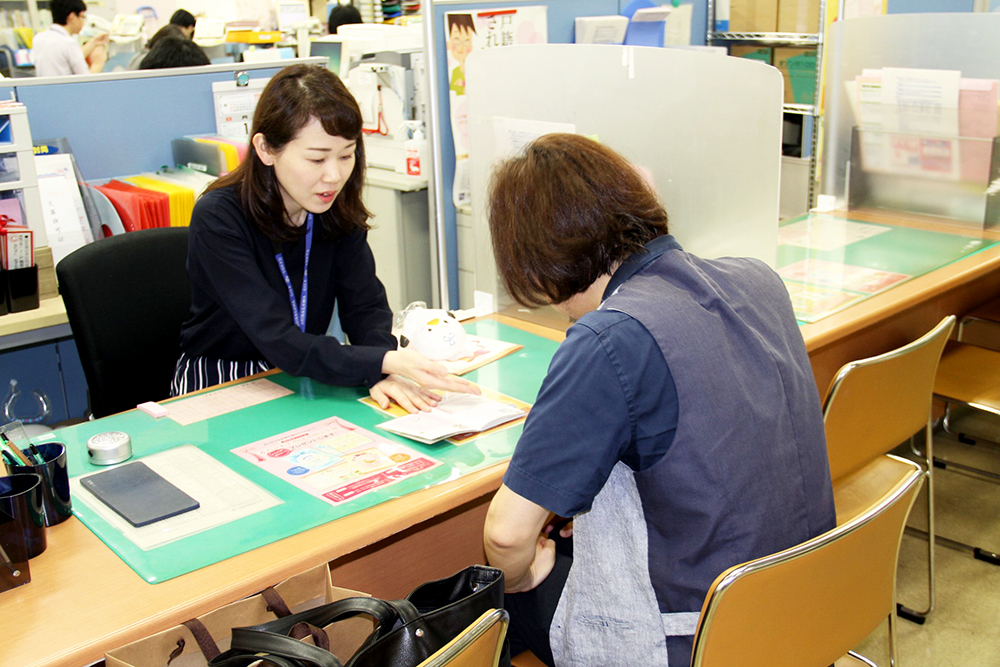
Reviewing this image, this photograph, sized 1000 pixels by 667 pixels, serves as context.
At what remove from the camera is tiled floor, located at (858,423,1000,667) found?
6.56 feet

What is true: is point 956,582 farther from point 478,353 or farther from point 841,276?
point 478,353

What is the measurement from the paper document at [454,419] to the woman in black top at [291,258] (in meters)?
0.03

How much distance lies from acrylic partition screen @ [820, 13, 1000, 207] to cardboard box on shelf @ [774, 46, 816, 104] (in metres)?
1.15

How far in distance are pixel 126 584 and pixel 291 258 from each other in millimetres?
897

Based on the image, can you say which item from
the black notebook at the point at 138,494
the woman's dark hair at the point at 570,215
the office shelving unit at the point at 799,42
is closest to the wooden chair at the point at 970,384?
the office shelving unit at the point at 799,42

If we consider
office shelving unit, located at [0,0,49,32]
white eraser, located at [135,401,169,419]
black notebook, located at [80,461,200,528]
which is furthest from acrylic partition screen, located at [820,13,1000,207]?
office shelving unit, located at [0,0,49,32]

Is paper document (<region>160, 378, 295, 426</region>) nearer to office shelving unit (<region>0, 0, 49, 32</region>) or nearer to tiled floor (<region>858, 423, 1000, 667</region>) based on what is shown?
tiled floor (<region>858, 423, 1000, 667</region>)

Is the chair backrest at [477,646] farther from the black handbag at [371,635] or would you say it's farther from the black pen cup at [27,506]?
the black pen cup at [27,506]

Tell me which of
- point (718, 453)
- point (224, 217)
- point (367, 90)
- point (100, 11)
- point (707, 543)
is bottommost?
point (707, 543)

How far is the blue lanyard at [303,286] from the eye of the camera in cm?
184

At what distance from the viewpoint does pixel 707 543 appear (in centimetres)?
107

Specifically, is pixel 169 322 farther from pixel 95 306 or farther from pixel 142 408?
pixel 142 408

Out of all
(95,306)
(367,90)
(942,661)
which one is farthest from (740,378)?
(367,90)

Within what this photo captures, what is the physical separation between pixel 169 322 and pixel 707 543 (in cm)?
143
